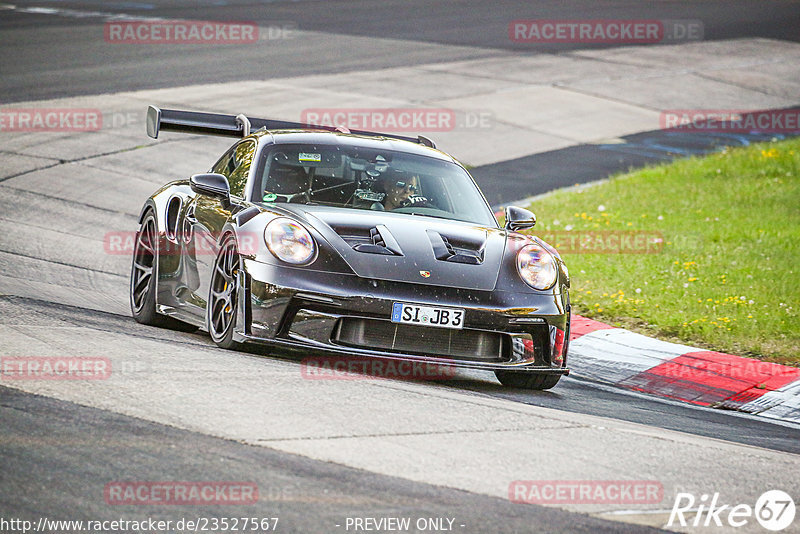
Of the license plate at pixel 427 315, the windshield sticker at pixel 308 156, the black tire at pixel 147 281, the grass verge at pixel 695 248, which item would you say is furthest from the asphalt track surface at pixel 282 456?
the windshield sticker at pixel 308 156

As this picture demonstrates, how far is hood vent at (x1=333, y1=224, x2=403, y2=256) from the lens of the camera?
6785mm

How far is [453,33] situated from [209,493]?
85.0 ft

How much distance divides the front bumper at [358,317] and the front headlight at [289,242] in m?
0.09

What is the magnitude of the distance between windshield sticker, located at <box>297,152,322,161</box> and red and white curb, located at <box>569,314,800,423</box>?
246 centimetres

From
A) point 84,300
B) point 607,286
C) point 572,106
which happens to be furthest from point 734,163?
point 84,300

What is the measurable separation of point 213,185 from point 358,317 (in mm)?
1566

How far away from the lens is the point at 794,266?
1135 cm

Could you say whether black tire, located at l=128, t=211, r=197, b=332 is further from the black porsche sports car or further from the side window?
the side window

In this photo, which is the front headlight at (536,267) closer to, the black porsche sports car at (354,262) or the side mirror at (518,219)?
the black porsche sports car at (354,262)

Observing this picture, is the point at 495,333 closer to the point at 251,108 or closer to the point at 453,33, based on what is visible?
the point at 251,108

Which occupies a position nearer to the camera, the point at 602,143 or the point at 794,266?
the point at 794,266

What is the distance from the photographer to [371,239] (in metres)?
6.92

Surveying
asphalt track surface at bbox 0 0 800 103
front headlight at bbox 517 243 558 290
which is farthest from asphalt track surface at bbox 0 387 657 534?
asphalt track surface at bbox 0 0 800 103

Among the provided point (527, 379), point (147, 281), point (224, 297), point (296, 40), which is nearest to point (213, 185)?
point (224, 297)
